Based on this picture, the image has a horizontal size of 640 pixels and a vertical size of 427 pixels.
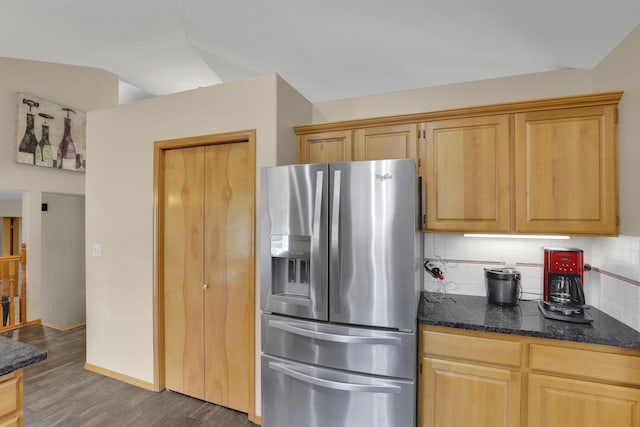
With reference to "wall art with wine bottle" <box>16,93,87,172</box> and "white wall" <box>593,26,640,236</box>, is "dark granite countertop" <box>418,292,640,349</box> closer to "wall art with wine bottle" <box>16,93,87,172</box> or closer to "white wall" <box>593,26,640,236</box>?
"white wall" <box>593,26,640,236</box>

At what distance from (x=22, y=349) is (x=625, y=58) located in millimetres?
3393

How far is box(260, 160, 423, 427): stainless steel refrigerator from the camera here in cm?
167

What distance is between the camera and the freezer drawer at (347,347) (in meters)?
1.67

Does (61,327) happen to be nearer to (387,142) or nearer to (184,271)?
(184,271)

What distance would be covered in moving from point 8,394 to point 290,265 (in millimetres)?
1358

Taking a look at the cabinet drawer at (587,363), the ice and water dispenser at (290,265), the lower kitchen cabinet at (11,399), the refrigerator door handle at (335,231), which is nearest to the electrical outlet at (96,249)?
the lower kitchen cabinet at (11,399)

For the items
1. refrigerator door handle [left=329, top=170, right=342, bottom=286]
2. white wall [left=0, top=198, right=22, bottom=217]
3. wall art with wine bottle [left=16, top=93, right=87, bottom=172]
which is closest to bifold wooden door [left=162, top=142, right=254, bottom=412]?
refrigerator door handle [left=329, top=170, right=342, bottom=286]

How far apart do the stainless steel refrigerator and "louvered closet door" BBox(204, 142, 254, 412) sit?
1.39 ft

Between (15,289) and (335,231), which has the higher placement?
(335,231)

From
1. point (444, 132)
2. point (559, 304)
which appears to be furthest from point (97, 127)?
point (559, 304)

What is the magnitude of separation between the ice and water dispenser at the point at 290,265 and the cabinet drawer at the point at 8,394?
120 cm

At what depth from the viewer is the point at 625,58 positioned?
1758 millimetres

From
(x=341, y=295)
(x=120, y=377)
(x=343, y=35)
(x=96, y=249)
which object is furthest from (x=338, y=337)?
(x=96, y=249)

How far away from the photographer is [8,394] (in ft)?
4.01
